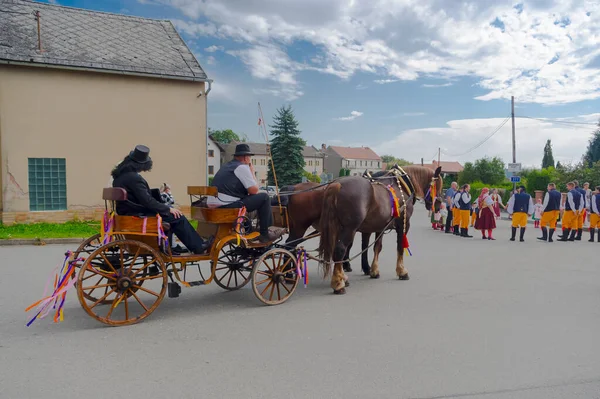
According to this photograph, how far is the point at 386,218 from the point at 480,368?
355 centimetres

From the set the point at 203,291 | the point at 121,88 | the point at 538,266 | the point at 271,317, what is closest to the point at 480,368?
the point at 271,317

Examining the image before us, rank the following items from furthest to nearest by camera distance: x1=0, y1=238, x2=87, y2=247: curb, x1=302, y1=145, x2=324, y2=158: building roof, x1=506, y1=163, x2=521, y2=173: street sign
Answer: x1=302, y1=145, x2=324, y2=158: building roof < x1=506, y1=163, x2=521, y2=173: street sign < x1=0, y1=238, x2=87, y2=247: curb

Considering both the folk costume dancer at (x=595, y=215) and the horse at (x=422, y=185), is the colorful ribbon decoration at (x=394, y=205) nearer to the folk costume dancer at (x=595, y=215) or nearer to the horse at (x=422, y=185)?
the horse at (x=422, y=185)

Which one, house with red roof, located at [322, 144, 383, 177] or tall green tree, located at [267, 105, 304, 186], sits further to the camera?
house with red roof, located at [322, 144, 383, 177]

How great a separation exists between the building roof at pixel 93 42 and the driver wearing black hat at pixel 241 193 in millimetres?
12114

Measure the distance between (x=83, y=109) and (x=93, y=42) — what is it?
2.89 metres

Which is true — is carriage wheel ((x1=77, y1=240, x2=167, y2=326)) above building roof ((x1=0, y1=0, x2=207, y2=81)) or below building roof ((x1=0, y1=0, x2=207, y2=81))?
below

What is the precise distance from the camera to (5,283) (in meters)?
7.08

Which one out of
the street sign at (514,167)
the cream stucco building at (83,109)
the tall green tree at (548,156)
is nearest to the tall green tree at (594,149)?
the tall green tree at (548,156)

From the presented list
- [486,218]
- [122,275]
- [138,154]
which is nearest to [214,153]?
[486,218]

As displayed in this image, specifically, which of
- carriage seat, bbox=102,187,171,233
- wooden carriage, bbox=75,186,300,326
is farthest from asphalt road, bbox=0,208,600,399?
carriage seat, bbox=102,187,171,233

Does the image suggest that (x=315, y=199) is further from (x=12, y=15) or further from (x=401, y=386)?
(x=12, y=15)

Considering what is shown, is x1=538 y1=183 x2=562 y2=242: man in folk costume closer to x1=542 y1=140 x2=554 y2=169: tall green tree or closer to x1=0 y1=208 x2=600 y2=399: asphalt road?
x1=0 y1=208 x2=600 y2=399: asphalt road

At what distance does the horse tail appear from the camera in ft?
21.8
